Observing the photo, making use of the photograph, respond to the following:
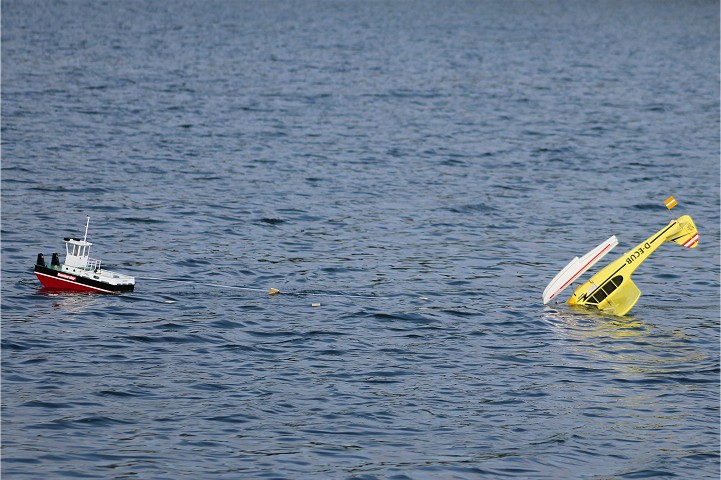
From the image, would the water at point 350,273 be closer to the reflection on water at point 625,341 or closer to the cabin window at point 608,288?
the reflection on water at point 625,341

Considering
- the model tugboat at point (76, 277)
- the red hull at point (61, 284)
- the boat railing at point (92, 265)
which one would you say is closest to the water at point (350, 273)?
the red hull at point (61, 284)

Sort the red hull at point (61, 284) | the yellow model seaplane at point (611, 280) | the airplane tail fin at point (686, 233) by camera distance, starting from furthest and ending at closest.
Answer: the airplane tail fin at point (686, 233) < the yellow model seaplane at point (611, 280) < the red hull at point (61, 284)

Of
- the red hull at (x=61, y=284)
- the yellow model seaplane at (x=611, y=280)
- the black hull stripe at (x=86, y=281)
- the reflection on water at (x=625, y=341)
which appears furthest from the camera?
the yellow model seaplane at (x=611, y=280)

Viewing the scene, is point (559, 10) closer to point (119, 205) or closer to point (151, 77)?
point (151, 77)

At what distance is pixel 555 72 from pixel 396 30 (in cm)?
3738

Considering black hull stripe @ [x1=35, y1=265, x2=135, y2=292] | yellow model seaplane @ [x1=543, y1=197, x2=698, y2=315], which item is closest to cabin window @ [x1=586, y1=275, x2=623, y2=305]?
yellow model seaplane @ [x1=543, y1=197, x2=698, y2=315]

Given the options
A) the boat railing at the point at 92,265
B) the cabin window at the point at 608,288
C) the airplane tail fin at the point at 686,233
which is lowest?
the boat railing at the point at 92,265

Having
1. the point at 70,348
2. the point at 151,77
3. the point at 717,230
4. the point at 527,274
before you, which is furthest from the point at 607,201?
the point at 151,77

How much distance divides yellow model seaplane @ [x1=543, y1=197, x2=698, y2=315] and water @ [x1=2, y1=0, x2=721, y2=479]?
2.99 ft

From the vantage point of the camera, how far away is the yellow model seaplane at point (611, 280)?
32.3 metres

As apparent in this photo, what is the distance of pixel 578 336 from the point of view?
3005 cm

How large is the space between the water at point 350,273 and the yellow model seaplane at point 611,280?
0.91 metres

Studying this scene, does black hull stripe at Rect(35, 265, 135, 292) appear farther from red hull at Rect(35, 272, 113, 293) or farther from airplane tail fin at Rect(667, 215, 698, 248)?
airplane tail fin at Rect(667, 215, 698, 248)

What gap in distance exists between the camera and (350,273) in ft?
119
